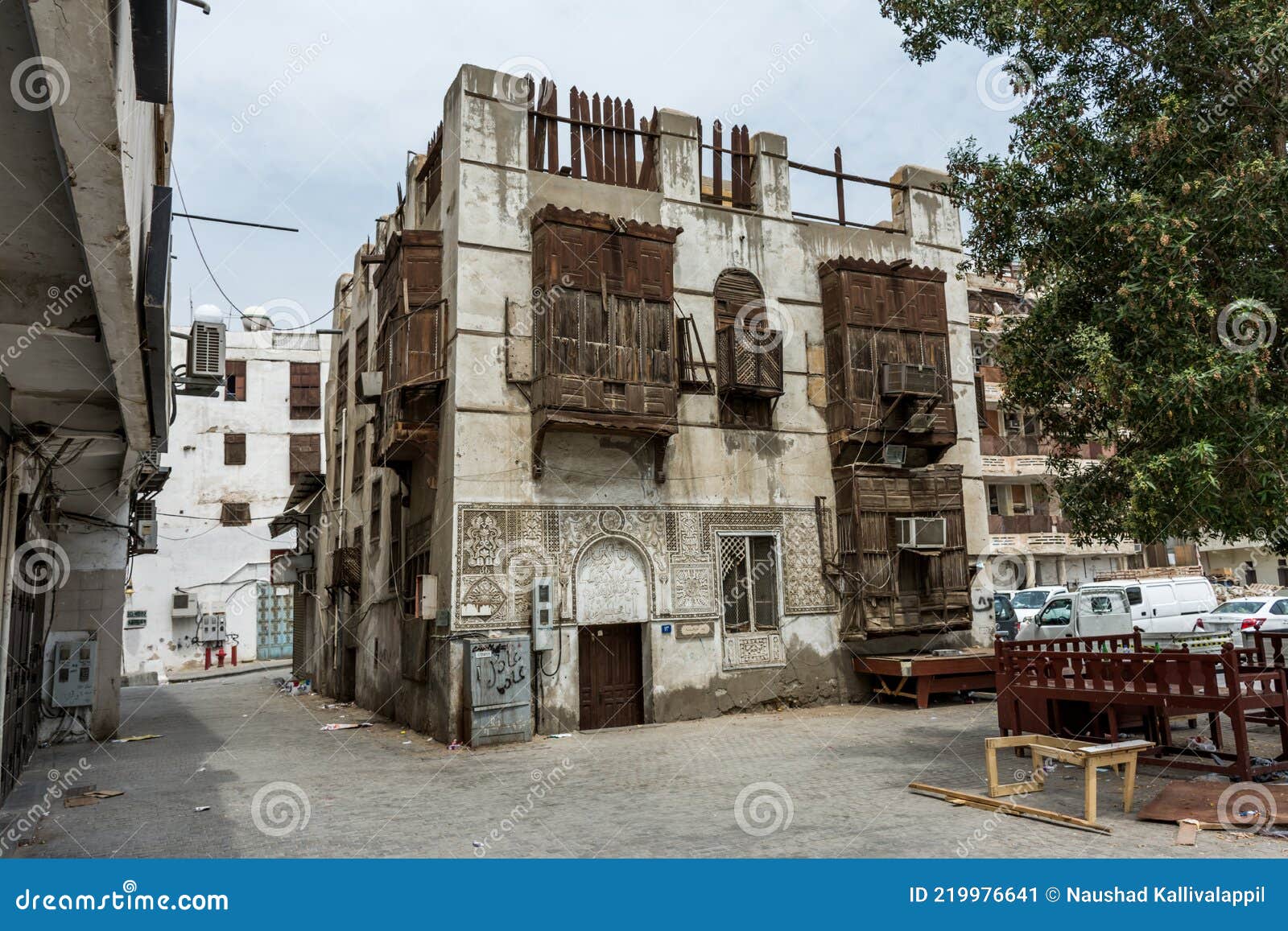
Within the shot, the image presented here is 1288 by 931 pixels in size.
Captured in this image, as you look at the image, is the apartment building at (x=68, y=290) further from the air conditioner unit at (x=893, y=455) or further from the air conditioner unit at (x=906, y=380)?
the air conditioner unit at (x=893, y=455)

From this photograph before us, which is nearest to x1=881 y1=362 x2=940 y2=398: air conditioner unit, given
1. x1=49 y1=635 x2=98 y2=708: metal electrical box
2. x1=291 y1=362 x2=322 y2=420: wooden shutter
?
x1=49 y1=635 x2=98 y2=708: metal electrical box

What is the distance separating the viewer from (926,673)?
653 inches

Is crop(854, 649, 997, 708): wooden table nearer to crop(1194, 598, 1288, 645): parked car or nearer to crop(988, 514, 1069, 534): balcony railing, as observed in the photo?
crop(1194, 598, 1288, 645): parked car

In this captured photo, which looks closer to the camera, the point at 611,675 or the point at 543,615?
the point at 543,615

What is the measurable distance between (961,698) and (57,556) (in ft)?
54.1

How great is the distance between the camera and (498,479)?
49.1 ft

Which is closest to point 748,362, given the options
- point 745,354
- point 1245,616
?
point 745,354

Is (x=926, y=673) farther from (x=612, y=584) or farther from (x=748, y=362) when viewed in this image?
(x=748, y=362)

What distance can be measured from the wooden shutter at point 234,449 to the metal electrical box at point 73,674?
79.1 ft

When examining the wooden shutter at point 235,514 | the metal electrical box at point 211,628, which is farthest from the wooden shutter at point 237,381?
the metal electrical box at point 211,628

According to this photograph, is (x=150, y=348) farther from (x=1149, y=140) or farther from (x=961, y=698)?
(x=961, y=698)

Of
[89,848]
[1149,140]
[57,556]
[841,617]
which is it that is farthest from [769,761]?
[57,556]

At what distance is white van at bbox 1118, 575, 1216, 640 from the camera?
23125 millimetres

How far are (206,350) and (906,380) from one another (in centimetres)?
1241
